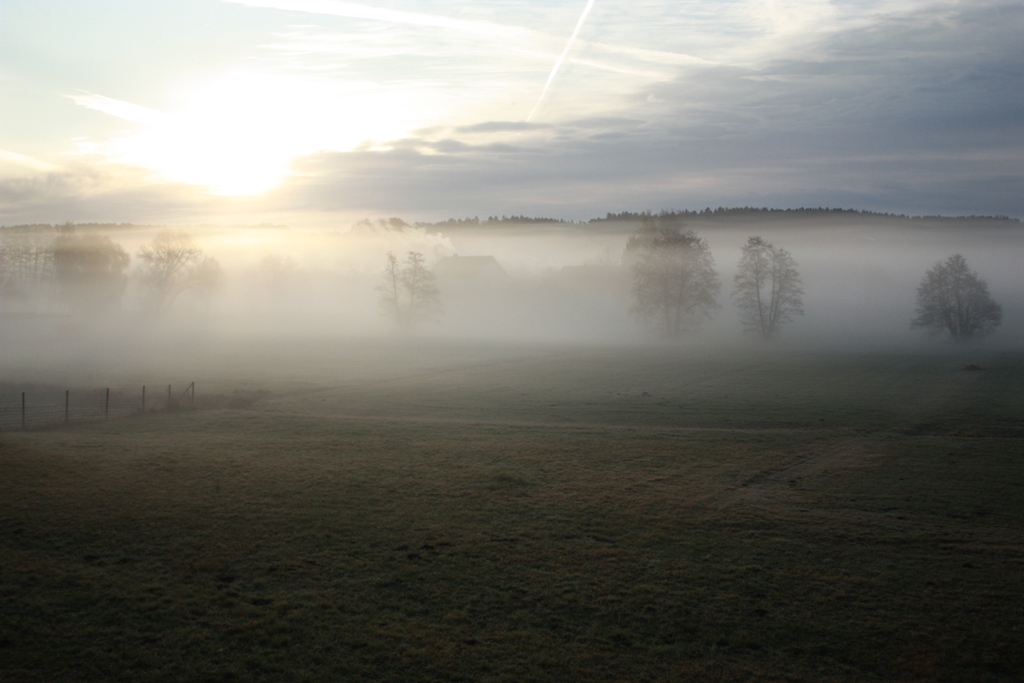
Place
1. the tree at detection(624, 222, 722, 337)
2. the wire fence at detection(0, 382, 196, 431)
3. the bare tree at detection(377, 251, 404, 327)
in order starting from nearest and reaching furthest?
1. the wire fence at detection(0, 382, 196, 431)
2. the tree at detection(624, 222, 722, 337)
3. the bare tree at detection(377, 251, 404, 327)

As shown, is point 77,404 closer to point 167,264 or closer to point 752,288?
point 167,264

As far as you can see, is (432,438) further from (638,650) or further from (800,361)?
(800,361)

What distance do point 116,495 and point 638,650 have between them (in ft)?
51.5

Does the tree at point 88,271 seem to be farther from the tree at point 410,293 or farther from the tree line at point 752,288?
the tree line at point 752,288

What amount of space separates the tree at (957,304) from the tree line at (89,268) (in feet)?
321

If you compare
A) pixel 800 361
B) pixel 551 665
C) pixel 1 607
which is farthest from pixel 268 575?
pixel 800 361

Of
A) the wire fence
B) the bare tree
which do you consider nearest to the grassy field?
the wire fence

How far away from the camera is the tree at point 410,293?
314 ft

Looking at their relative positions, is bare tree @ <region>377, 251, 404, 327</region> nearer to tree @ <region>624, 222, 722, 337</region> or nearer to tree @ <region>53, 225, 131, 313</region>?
tree @ <region>624, 222, 722, 337</region>

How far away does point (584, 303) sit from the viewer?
4382 inches

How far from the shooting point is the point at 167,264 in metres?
94.1

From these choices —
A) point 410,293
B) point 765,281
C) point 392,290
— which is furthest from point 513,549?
point 392,290

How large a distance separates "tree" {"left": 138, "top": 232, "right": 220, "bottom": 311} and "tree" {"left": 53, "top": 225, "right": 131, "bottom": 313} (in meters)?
3.45

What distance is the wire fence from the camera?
3225 cm
